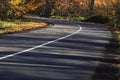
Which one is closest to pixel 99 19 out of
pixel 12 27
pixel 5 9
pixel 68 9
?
pixel 5 9

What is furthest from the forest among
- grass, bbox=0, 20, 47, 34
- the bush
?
grass, bbox=0, 20, 47, 34

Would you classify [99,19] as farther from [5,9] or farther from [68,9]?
[68,9]

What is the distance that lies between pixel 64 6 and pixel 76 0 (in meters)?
3.48

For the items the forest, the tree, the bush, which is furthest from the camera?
the bush

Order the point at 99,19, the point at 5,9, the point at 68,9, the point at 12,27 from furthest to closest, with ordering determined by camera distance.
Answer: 1. the point at 68,9
2. the point at 99,19
3. the point at 5,9
4. the point at 12,27

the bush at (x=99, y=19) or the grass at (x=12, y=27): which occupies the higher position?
the grass at (x=12, y=27)

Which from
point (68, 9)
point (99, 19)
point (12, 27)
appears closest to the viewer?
point (12, 27)

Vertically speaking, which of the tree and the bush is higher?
the tree

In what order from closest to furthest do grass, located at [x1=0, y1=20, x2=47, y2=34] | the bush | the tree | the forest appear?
grass, located at [x1=0, y1=20, x2=47, y2=34] → the tree → the forest → the bush

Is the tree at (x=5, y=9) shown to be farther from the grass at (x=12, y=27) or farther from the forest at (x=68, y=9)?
the grass at (x=12, y=27)

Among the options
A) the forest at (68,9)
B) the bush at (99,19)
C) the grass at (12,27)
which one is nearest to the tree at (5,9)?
the forest at (68,9)

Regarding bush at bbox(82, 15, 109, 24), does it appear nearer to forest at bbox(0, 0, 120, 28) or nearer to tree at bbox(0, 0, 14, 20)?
forest at bbox(0, 0, 120, 28)

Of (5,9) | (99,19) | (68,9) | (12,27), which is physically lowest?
(68,9)

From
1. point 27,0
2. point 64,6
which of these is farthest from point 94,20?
point 64,6
